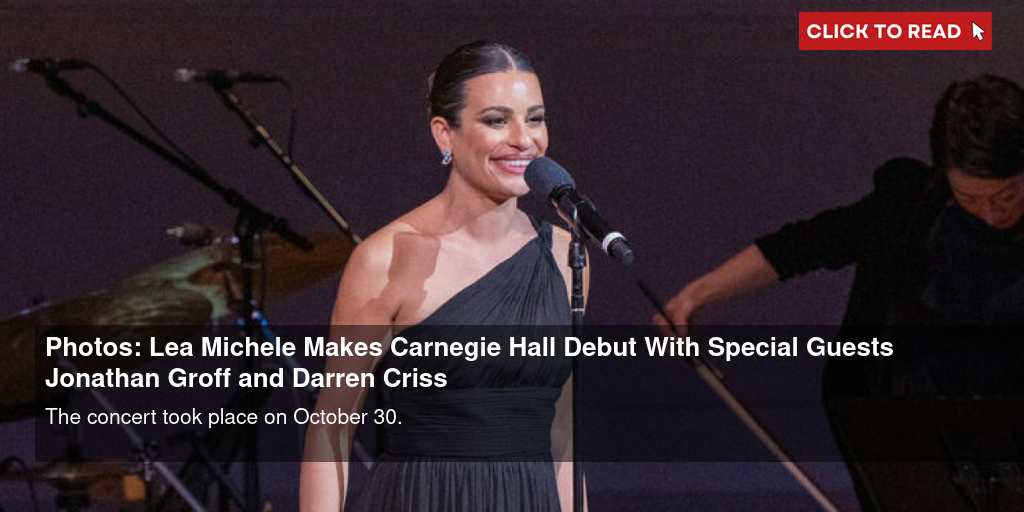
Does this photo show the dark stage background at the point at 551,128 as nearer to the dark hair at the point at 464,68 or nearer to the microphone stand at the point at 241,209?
the microphone stand at the point at 241,209

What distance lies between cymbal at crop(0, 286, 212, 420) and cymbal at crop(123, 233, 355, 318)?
0.05 metres

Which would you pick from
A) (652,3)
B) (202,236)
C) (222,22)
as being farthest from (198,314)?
(652,3)

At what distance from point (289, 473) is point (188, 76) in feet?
6.33

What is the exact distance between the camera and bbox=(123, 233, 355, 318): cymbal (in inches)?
128

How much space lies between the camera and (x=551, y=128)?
456cm

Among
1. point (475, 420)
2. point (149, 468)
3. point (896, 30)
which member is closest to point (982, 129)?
point (896, 30)

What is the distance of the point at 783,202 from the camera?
4602 millimetres

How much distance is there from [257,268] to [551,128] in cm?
146

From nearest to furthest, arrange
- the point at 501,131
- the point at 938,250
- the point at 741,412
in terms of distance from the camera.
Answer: the point at 501,131 → the point at 938,250 → the point at 741,412

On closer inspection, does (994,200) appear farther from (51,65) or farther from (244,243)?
(51,65)

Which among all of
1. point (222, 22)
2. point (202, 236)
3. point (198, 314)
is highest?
point (222, 22)

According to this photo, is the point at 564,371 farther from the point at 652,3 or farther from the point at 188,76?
the point at 652,3

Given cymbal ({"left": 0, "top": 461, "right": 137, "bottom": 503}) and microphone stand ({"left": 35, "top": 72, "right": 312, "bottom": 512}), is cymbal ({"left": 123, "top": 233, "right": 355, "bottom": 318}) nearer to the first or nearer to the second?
microphone stand ({"left": 35, "top": 72, "right": 312, "bottom": 512})

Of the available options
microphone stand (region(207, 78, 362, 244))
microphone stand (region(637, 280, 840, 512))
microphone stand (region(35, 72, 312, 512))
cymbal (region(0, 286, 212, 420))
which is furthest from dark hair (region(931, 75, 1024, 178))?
cymbal (region(0, 286, 212, 420))
